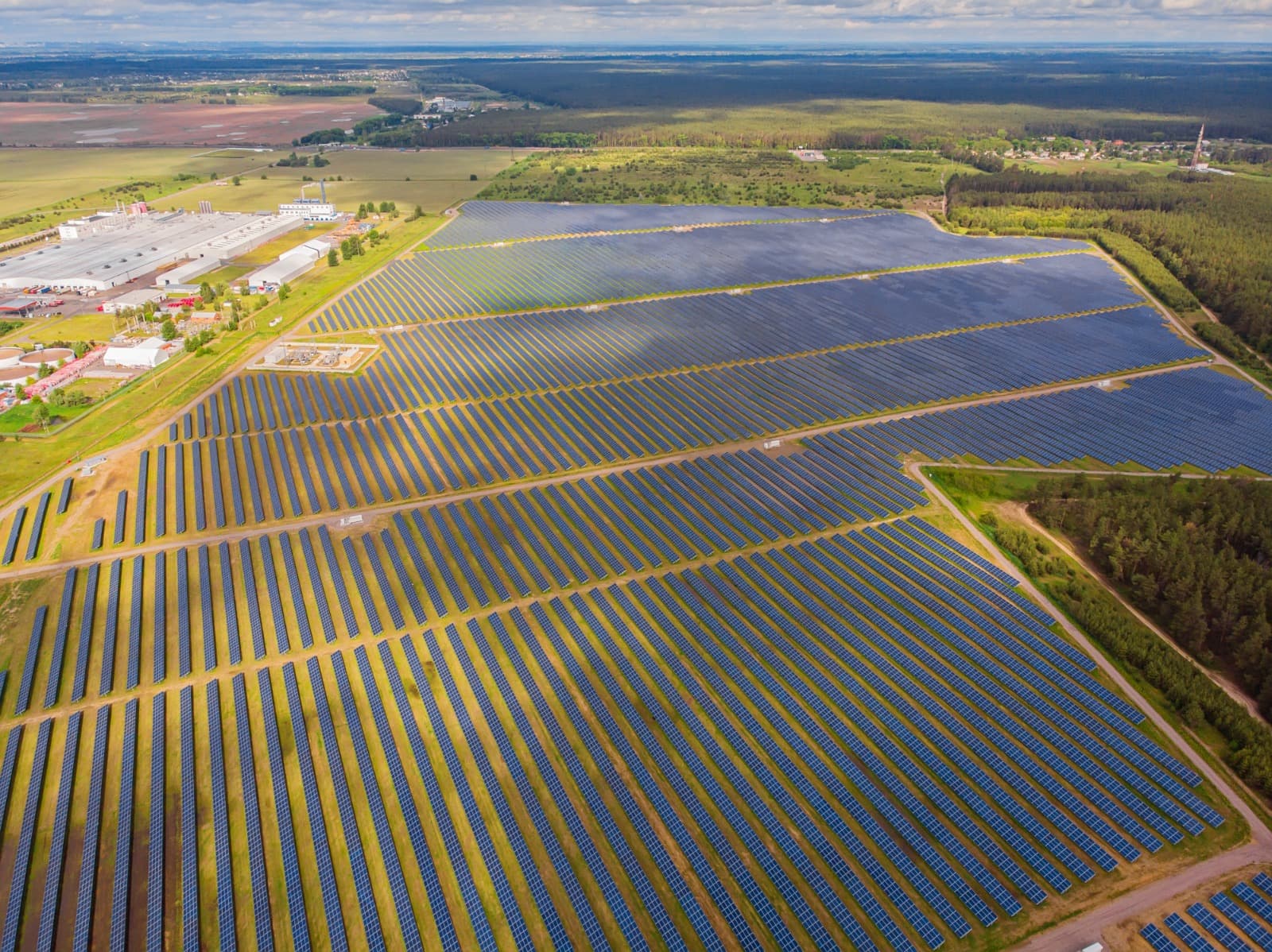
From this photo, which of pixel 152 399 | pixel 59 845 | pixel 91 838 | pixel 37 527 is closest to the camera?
pixel 59 845

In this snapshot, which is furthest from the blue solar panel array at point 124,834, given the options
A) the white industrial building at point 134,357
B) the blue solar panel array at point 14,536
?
the white industrial building at point 134,357

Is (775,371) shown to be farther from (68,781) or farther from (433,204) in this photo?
(433,204)

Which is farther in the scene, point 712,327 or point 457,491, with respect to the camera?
point 712,327

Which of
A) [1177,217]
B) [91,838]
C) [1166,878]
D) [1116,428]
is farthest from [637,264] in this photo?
[1166,878]

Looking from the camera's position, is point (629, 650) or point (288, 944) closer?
point (288, 944)

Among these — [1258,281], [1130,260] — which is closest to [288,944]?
[1258,281]

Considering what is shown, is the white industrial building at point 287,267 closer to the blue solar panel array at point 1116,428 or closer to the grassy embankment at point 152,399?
the grassy embankment at point 152,399

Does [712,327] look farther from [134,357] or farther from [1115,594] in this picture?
[134,357]

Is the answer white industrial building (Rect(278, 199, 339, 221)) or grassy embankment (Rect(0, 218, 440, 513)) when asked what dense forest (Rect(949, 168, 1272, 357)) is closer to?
grassy embankment (Rect(0, 218, 440, 513))
